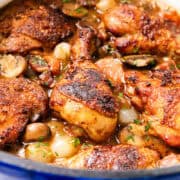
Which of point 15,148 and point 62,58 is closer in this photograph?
point 15,148

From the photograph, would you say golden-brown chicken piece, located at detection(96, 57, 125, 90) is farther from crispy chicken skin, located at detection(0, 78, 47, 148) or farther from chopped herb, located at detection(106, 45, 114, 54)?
crispy chicken skin, located at detection(0, 78, 47, 148)

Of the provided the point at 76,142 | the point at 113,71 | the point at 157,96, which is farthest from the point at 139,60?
the point at 76,142

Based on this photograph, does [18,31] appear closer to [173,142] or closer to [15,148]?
[15,148]

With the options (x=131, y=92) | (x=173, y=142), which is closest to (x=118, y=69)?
(x=131, y=92)

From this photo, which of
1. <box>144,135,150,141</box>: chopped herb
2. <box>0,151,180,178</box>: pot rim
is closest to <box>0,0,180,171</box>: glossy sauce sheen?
<box>144,135,150,141</box>: chopped herb

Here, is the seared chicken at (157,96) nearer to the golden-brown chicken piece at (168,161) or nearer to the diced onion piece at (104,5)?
the golden-brown chicken piece at (168,161)

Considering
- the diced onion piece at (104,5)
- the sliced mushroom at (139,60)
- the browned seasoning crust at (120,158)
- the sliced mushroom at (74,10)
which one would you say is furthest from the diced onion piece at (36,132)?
the diced onion piece at (104,5)

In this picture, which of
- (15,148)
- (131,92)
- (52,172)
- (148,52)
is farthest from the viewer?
(148,52)
